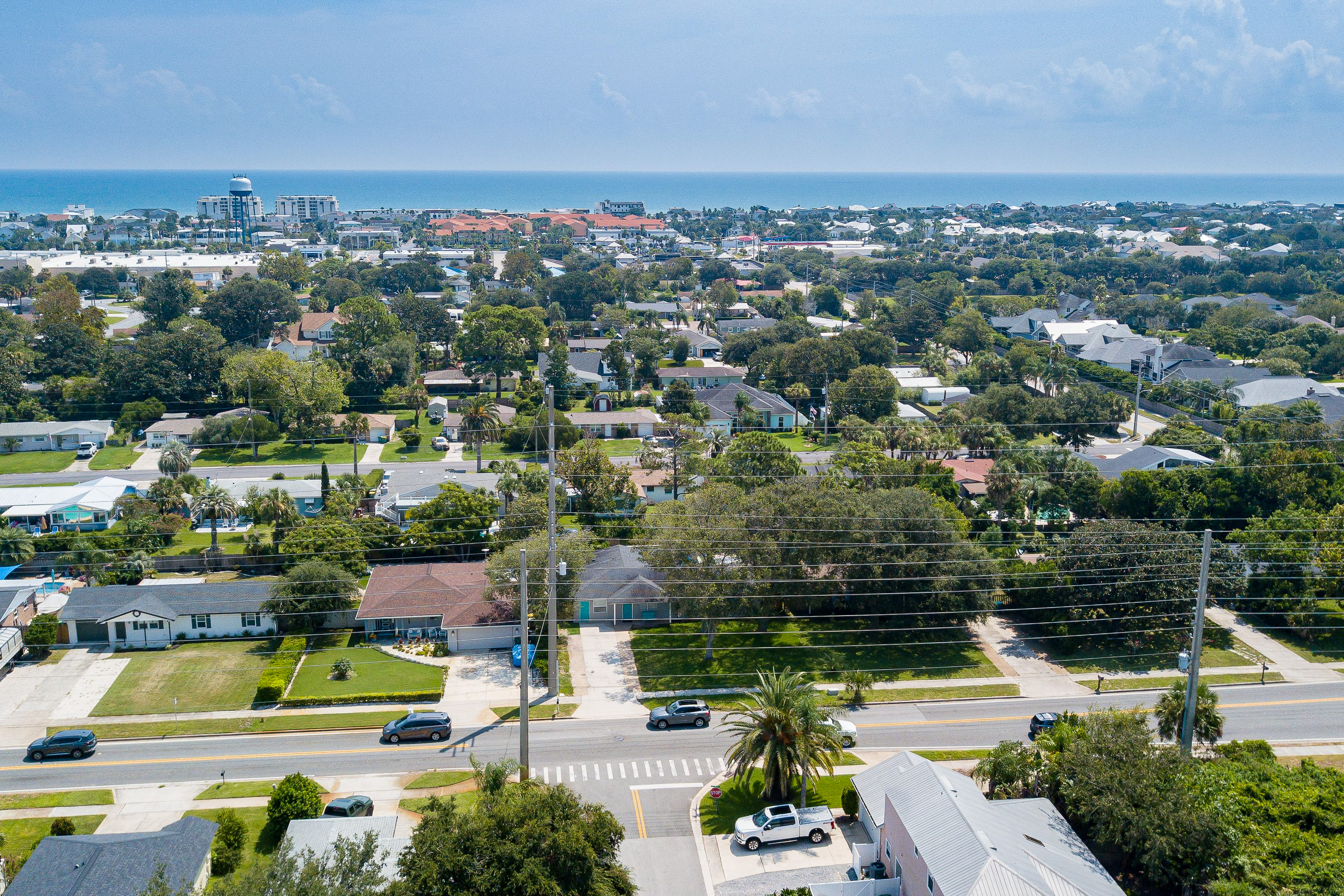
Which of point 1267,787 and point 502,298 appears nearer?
point 1267,787

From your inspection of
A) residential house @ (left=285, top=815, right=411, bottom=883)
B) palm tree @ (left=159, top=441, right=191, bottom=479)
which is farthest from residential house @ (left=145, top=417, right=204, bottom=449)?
residential house @ (left=285, top=815, right=411, bottom=883)

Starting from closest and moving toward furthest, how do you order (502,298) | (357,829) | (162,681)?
(357,829) < (162,681) < (502,298)

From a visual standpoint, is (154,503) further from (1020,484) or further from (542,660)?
(1020,484)

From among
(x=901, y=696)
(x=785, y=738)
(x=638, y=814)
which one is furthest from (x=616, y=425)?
(x=785, y=738)

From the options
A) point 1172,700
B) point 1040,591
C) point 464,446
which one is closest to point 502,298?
point 464,446

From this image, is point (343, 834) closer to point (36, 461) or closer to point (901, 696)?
point (901, 696)

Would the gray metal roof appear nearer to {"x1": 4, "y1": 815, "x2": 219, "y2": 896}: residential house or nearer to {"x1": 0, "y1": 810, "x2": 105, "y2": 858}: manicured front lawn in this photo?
{"x1": 0, "y1": 810, "x2": 105, "y2": 858}: manicured front lawn
